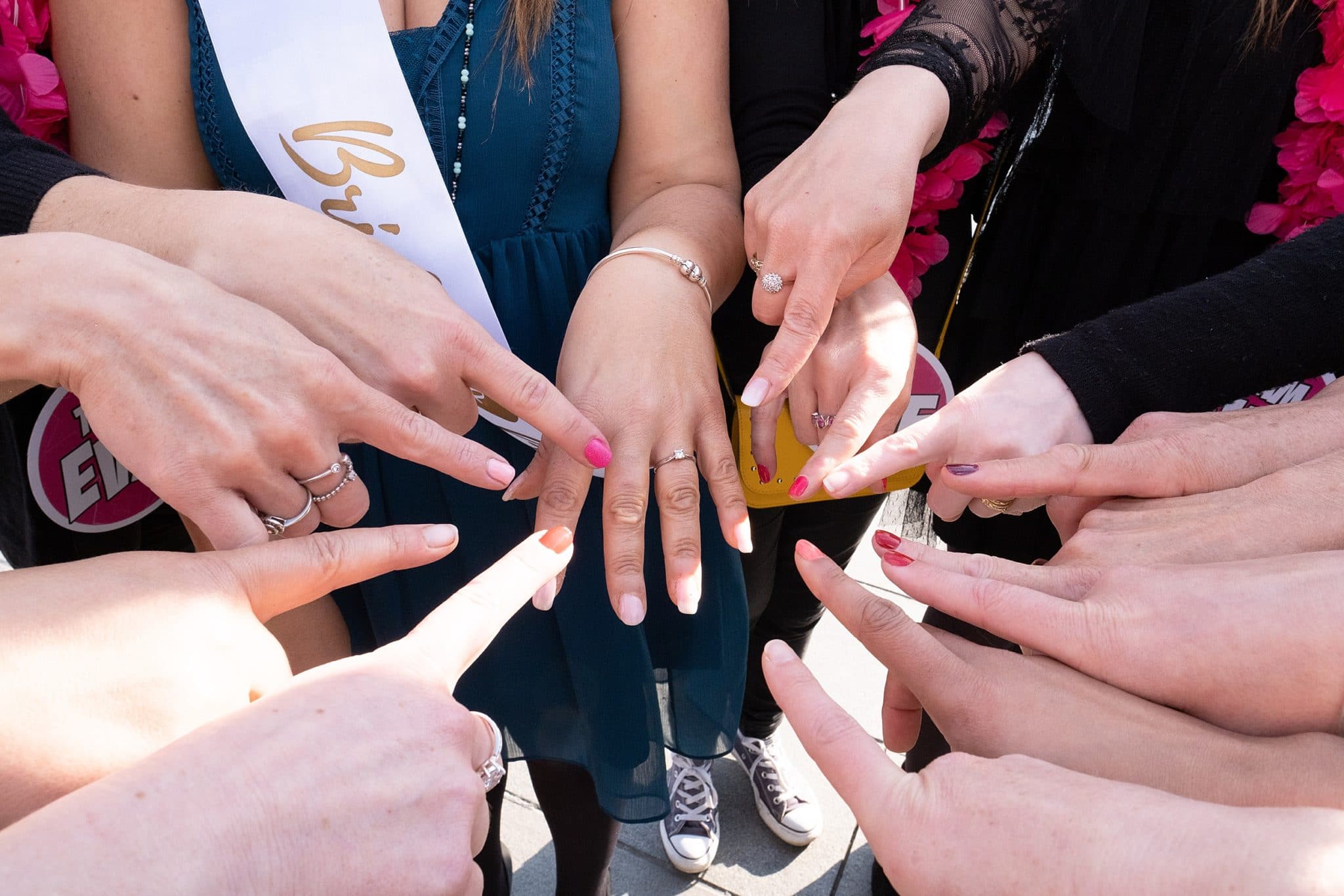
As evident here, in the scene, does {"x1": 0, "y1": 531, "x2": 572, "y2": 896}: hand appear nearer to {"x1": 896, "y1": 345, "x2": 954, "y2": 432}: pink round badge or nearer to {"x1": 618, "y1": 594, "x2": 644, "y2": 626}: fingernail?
{"x1": 618, "y1": 594, "x2": 644, "y2": 626}: fingernail

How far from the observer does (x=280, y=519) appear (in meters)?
0.82

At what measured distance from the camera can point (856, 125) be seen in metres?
1.03

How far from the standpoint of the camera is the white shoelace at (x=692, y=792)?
189 cm

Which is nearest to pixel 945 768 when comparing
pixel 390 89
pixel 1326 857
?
pixel 1326 857

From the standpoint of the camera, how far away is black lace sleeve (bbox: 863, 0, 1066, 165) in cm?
110

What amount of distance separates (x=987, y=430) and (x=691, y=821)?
134 cm

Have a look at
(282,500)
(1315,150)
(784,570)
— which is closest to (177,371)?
(282,500)

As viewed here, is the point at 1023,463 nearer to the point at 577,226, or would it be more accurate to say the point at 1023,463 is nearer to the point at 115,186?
the point at 577,226

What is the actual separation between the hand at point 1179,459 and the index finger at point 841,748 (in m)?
0.37

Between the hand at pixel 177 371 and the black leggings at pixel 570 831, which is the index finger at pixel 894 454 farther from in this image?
the black leggings at pixel 570 831

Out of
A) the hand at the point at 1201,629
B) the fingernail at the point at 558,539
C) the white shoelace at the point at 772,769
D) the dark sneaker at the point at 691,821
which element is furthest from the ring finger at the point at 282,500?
the white shoelace at the point at 772,769

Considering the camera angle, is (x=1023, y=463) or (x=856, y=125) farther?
(x=856, y=125)

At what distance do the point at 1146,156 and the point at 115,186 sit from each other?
4.60ft

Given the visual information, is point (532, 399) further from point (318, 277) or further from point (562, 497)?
point (318, 277)
